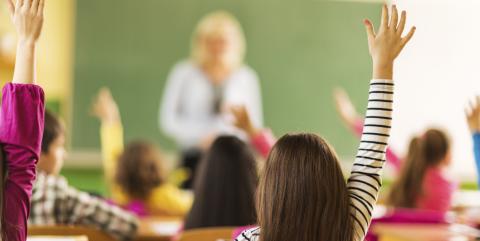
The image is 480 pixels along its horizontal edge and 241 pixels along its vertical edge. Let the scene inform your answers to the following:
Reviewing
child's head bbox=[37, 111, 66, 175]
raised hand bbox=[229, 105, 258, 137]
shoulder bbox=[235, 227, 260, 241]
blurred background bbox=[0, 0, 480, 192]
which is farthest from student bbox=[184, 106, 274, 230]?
blurred background bbox=[0, 0, 480, 192]

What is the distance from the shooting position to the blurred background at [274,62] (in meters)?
6.34

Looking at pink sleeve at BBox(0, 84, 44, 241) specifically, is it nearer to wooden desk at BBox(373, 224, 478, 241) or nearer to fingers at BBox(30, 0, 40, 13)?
fingers at BBox(30, 0, 40, 13)

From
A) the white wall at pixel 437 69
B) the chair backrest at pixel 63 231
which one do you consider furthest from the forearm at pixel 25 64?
the white wall at pixel 437 69

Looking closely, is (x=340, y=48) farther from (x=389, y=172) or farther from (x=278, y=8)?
(x=389, y=172)

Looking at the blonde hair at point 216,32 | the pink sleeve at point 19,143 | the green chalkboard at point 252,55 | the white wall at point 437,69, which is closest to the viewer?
the pink sleeve at point 19,143

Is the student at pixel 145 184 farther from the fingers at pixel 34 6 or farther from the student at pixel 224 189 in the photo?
the fingers at pixel 34 6

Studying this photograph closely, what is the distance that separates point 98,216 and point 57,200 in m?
0.19

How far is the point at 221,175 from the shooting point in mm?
2951

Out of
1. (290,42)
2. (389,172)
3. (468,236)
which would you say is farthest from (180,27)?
(468,236)

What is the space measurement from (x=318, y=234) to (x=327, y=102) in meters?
5.19

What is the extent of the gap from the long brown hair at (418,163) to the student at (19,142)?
114 inches

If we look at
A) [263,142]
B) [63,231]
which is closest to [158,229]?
[263,142]

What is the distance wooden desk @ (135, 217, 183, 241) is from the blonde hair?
2.77 m

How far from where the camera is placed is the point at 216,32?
623cm
